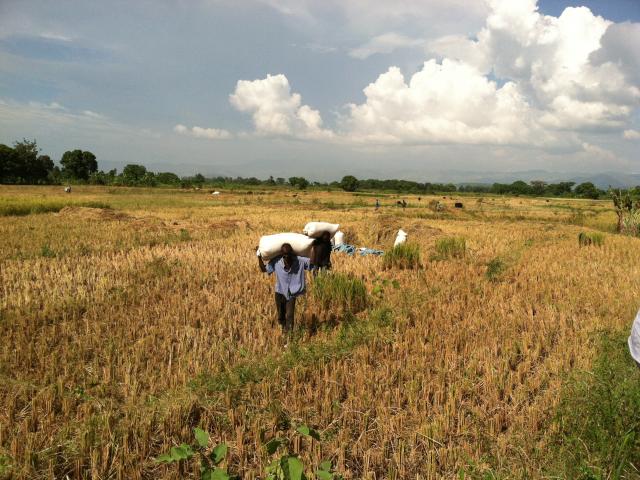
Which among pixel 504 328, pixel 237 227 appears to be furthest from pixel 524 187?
pixel 504 328

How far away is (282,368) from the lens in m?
3.95

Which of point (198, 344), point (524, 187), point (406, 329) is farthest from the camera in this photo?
point (524, 187)

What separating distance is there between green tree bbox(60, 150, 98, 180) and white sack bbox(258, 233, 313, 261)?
98343 mm

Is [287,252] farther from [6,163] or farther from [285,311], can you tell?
[6,163]

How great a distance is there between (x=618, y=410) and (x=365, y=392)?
79.8 inches

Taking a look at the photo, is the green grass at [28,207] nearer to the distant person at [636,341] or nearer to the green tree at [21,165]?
the distant person at [636,341]

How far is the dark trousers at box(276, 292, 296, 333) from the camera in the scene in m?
4.78

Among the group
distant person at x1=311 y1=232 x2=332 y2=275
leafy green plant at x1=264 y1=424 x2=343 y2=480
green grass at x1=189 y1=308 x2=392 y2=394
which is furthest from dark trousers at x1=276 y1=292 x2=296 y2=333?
distant person at x1=311 y1=232 x2=332 y2=275

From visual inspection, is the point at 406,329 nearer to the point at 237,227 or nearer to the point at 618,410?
the point at 618,410

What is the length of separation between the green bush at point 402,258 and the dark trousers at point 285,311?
4.55 meters

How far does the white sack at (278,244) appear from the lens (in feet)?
16.0

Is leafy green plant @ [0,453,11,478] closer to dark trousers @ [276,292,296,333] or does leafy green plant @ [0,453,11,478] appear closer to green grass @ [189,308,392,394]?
green grass @ [189,308,392,394]

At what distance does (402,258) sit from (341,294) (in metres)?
3.44

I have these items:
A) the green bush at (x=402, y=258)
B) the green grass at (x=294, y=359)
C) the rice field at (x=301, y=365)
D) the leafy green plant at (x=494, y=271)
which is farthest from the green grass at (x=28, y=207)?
the leafy green plant at (x=494, y=271)
